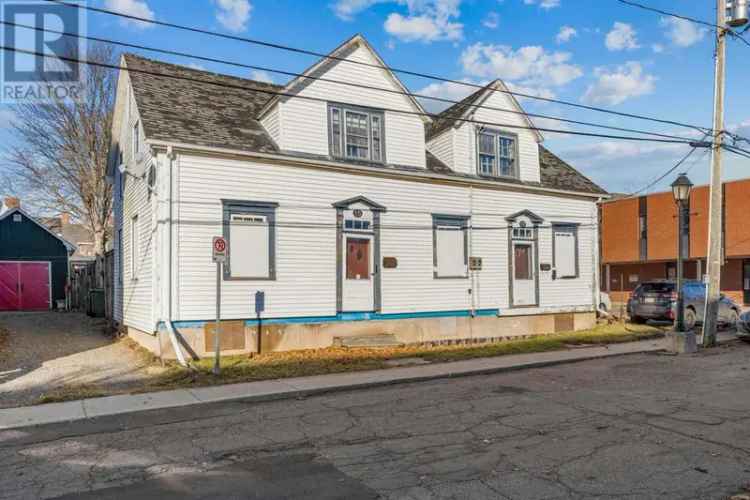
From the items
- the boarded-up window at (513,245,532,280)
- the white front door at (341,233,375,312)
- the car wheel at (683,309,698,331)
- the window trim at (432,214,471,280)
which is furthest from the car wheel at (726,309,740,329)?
the white front door at (341,233,375,312)

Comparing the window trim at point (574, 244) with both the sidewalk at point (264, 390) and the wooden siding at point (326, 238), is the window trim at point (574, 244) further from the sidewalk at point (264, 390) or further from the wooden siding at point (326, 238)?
the sidewalk at point (264, 390)

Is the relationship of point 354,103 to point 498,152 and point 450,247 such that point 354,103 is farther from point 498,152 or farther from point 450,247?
point 498,152

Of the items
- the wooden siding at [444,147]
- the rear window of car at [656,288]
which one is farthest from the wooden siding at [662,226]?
the wooden siding at [444,147]

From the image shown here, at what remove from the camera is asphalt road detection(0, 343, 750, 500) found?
5422 mm

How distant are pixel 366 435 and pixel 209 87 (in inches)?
519

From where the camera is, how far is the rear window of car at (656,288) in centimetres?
2106

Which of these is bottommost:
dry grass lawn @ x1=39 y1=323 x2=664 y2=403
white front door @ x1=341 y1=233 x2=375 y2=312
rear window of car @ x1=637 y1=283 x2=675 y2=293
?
dry grass lawn @ x1=39 y1=323 x2=664 y2=403

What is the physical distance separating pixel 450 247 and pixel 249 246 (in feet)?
21.3

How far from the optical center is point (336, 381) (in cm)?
1084

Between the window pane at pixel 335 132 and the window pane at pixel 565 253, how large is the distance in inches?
345

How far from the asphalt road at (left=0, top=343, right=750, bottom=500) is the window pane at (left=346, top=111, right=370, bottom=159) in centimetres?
805

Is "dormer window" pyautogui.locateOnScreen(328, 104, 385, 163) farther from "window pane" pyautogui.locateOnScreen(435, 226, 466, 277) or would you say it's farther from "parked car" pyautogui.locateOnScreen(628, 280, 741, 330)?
"parked car" pyautogui.locateOnScreen(628, 280, 741, 330)

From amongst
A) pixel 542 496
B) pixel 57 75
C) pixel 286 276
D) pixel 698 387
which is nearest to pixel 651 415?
pixel 698 387

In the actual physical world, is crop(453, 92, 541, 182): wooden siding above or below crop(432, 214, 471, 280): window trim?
above
